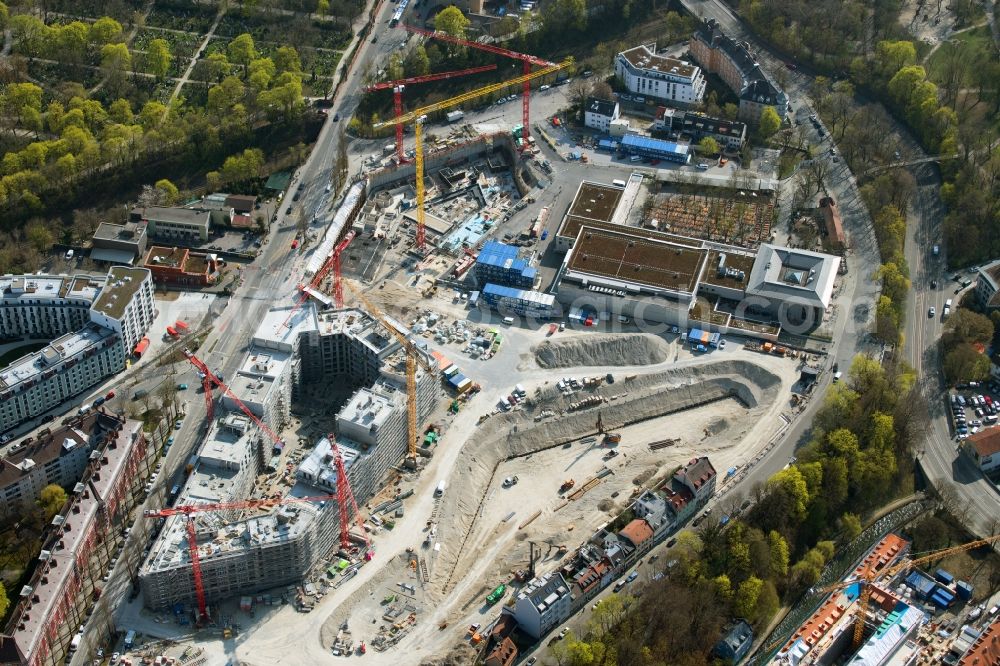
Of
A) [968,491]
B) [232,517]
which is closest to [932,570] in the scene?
[968,491]

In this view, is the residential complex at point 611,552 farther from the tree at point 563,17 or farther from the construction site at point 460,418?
the tree at point 563,17

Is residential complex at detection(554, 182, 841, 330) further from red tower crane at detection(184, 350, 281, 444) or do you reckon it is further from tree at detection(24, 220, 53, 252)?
tree at detection(24, 220, 53, 252)

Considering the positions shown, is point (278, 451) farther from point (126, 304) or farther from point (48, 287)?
point (48, 287)

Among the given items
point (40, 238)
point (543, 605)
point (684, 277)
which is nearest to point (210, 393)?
point (40, 238)

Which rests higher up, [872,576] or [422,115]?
[422,115]

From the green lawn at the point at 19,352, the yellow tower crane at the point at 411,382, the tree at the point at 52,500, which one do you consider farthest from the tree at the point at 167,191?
the tree at the point at 52,500

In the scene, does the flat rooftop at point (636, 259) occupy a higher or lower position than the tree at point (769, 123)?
lower
